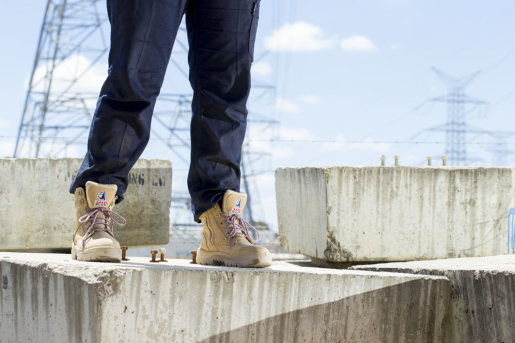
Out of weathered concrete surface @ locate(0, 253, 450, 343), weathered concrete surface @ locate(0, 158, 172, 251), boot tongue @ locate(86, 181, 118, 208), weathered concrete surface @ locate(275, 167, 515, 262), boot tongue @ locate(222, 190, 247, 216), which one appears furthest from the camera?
weathered concrete surface @ locate(0, 158, 172, 251)

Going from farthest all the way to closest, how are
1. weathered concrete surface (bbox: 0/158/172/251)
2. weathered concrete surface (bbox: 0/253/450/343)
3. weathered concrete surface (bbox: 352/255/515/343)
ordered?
weathered concrete surface (bbox: 0/158/172/251) < weathered concrete surface (bbox: 352/255/515/343) < weathered concrete surface (bbox: 0/253/450/343)

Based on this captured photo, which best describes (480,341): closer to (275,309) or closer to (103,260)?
(275,309)

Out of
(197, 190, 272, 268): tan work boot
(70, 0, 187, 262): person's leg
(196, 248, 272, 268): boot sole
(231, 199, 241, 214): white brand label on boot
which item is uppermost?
(70, 0, 187, 262): person's leg

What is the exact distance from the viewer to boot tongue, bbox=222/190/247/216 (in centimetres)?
184

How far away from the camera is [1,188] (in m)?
3.66

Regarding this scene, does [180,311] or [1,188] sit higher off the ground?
[1,188]

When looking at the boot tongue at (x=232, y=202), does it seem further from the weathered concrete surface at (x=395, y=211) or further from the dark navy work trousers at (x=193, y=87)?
the weathered concrete surface at (x=395, y=211)

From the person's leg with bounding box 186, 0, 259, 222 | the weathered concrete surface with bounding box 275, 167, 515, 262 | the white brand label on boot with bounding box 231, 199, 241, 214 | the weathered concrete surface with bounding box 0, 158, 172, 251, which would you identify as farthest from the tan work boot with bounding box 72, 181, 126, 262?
the weathered concrete surface with bounding box 0, 158, 172, 251

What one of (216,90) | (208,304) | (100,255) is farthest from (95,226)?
(216,90)

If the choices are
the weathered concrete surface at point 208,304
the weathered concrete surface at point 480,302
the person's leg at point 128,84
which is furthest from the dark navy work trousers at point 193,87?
the weathered concrete surface at point 480,302

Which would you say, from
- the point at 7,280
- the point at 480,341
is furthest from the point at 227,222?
the point at 480,341

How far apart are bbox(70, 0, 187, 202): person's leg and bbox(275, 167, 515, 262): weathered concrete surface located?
157 centimetres

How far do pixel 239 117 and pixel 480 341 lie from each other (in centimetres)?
103

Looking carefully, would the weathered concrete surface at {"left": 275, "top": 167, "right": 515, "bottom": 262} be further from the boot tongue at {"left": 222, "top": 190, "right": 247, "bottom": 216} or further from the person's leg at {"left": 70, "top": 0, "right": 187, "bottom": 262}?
the person's leg at {"left": 70, "top": 0, "right": 187, "bottom": 262}
